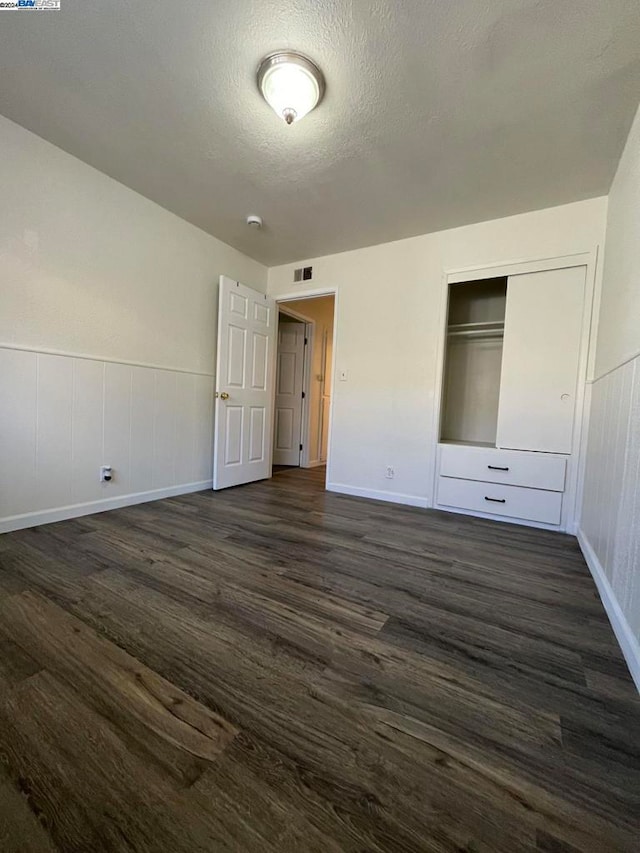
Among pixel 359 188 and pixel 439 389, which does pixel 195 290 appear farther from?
pixel 439 389

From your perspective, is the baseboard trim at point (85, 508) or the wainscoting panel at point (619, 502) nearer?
the wainscoting panel at point (619, 502)

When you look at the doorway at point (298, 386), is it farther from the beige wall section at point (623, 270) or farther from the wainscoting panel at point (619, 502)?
the wainscoting panel at point (619, 502)

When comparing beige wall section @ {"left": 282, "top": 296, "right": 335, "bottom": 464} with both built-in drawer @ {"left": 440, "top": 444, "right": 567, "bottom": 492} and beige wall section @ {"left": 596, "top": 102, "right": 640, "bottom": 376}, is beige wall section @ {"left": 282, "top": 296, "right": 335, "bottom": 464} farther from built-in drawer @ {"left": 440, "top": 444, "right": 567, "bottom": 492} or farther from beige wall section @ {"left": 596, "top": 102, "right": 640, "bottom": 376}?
beige wall section @ {"left": 596, "top": 102, "right": 640, "bottom": 376}

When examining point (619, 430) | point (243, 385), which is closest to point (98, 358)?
point (243, 385)

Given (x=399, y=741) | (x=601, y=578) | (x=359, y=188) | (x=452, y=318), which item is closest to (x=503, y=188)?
(x=359, y=188)

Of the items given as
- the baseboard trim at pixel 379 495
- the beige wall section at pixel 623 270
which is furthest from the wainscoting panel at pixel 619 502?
the baseboard trim at pixel 379 495

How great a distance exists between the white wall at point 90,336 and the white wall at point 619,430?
3015mm

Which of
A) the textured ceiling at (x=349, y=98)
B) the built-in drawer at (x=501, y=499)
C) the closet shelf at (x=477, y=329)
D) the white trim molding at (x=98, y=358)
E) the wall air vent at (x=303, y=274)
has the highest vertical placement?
the textured ceiling at (x=349, y=98)

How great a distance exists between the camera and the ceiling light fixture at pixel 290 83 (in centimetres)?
149

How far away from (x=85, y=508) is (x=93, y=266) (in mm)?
1706

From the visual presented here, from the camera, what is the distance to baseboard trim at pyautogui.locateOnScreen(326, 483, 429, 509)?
3.05 m

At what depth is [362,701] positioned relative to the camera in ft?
3.18

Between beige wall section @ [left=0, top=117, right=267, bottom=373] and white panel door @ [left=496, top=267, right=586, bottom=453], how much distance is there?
2.67 meters

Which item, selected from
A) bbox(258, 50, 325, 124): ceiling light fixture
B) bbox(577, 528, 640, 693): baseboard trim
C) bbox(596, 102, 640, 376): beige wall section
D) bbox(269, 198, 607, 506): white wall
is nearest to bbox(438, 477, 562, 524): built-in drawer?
bbox(269, 198, 607, 506): white wall
